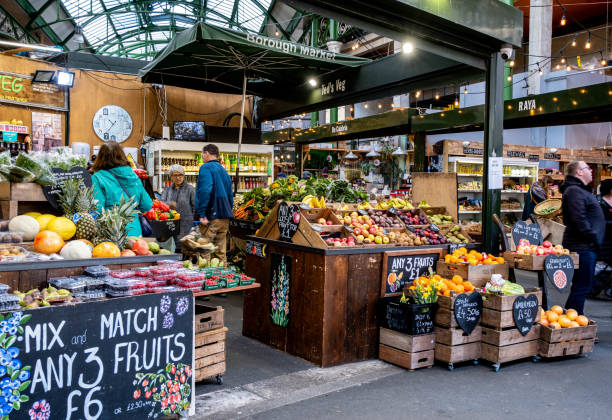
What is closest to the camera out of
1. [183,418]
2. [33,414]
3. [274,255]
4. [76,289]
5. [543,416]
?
[33,414]

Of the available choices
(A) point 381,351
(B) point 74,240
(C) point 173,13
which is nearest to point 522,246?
(A) point 381,351

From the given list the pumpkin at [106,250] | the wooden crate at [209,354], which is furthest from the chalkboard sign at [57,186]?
the wooden crate at [209,354]

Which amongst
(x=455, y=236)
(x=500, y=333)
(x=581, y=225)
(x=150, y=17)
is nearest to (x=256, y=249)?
(x=455, y=236)

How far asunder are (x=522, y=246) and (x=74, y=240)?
13.5 ft

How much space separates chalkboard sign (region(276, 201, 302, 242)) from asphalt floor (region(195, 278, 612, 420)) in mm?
1091

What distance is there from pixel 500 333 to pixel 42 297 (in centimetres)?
344

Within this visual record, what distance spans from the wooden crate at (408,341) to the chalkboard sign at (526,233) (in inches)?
66.7

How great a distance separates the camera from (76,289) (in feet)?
8.59

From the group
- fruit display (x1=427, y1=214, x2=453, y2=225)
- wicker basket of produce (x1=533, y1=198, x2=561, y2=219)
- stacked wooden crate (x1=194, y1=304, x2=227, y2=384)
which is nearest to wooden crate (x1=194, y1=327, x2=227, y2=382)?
stacked wooden crate (x1=194, y1=304, x2=227, y2=384)

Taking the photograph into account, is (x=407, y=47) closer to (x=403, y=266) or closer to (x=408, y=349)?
(x=403, y=266)

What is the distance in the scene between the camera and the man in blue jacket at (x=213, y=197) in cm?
623

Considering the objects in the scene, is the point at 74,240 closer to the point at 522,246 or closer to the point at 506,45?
the point at 522,246

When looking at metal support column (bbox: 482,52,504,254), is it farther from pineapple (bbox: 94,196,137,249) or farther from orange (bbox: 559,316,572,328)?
pineapple (bbox: 94,196,137,249)

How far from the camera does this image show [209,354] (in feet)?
11.6
